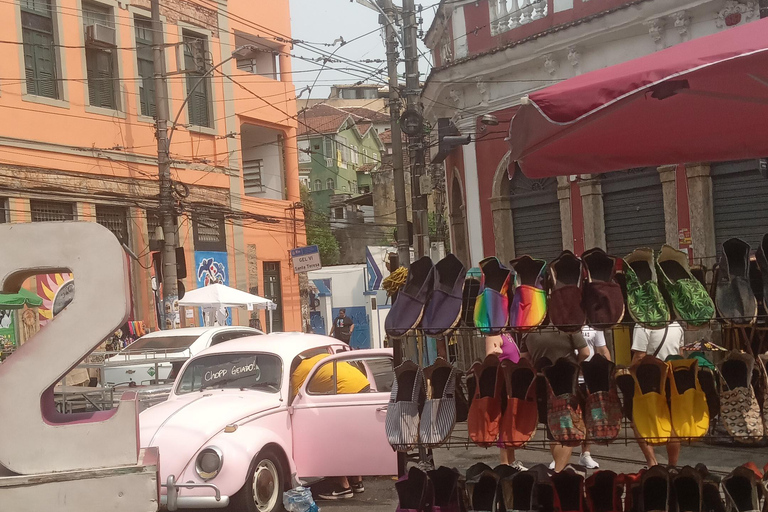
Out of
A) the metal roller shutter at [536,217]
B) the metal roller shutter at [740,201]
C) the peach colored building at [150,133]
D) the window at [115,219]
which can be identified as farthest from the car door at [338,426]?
the window at [115,219]

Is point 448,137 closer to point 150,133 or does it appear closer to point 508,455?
point 508,455

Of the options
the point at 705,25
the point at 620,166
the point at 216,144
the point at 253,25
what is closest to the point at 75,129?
the point at 216,144

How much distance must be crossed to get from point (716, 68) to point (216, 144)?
2447 cm

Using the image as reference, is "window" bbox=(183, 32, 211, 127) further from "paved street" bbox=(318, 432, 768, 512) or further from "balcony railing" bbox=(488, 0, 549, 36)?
"paved street" bbox=(318, 432, 768, 512)

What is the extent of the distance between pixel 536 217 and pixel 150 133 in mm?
11875

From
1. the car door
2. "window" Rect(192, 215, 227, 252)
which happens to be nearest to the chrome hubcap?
the car door

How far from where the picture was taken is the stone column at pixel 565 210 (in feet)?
51.8

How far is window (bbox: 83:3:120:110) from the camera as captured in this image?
74.0 ft

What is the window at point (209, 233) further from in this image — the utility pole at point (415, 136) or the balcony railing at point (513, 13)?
the balcony railing at point (513, 13)

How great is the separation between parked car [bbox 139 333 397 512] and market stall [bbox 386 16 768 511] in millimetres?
2549

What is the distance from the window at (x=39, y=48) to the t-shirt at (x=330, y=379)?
50.5 ft

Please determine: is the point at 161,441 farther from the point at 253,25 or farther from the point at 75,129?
the point at 253,25

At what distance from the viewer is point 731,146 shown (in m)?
5.64

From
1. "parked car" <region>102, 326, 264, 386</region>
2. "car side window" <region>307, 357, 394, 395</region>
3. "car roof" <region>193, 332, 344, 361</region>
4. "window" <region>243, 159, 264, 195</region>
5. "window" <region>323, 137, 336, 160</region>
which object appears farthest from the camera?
"window" <region>323, 137, 336, 160</region>
